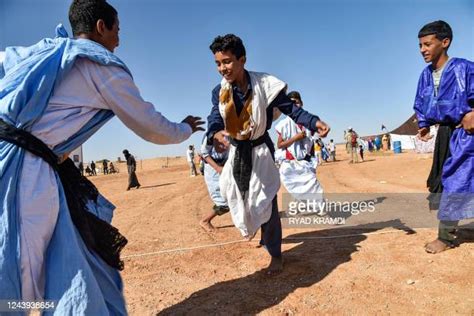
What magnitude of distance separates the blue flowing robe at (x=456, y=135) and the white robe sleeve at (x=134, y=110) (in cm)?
286

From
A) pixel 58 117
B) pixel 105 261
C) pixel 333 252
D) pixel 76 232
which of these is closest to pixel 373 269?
pixel 333 252

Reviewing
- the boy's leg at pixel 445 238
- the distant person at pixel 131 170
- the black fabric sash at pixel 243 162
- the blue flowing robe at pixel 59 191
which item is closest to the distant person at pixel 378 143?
the distant person at pixel 131 170

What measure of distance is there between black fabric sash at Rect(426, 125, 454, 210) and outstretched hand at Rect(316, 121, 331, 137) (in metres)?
1.55

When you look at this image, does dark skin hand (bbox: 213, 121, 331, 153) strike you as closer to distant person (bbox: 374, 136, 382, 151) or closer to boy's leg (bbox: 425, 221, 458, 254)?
boy's leg (bbox: 425, 221, 458, 254)

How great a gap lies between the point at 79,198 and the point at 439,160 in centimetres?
354

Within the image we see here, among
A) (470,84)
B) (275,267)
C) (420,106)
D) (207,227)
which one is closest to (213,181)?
(207,227)

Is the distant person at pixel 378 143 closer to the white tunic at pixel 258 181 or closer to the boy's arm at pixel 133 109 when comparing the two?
the white tunic at pixel 258 181

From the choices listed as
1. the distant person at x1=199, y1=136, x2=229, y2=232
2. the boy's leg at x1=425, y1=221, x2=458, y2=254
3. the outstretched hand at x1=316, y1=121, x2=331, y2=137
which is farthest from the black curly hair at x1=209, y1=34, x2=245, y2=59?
the boy's leg at x1=425, y1=221, x2=458, y2=254

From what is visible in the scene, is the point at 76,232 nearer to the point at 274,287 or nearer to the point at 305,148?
the point at 274,287

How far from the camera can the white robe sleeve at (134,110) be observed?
6.49 ft

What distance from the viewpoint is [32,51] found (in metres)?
1.99

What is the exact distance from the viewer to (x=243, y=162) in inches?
144

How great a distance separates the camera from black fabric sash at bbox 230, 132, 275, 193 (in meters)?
3.66

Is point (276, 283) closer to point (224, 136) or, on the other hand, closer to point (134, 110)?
point (224, 136)
